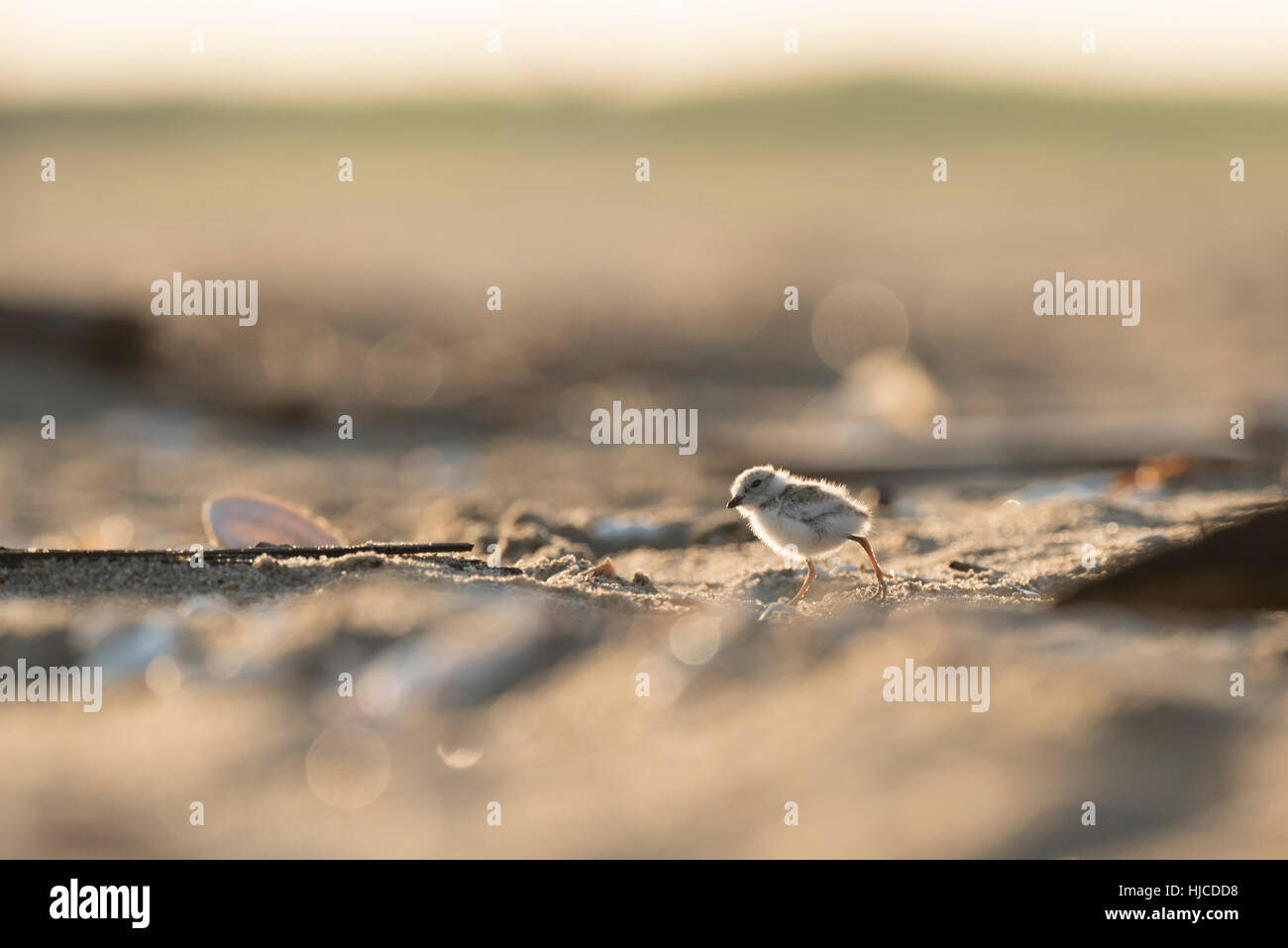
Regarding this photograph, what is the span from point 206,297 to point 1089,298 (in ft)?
50.2

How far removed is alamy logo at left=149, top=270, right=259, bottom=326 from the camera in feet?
56.0

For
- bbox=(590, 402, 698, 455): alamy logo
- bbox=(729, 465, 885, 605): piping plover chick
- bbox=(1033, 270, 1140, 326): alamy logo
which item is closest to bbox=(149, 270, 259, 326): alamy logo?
bbox=(590, 402, 698, 455): alamy logo

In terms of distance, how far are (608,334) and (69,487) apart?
33.7 ft

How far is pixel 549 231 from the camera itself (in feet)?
116

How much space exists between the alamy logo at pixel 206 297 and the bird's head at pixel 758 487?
12376 mm

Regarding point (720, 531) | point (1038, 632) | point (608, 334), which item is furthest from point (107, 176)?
point (1038, 632)

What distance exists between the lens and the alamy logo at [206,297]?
1706 cm

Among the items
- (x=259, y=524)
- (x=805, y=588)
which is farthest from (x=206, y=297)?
(x=805, y=588)

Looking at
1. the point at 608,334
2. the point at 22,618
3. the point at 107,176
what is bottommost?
the point at 22,618
